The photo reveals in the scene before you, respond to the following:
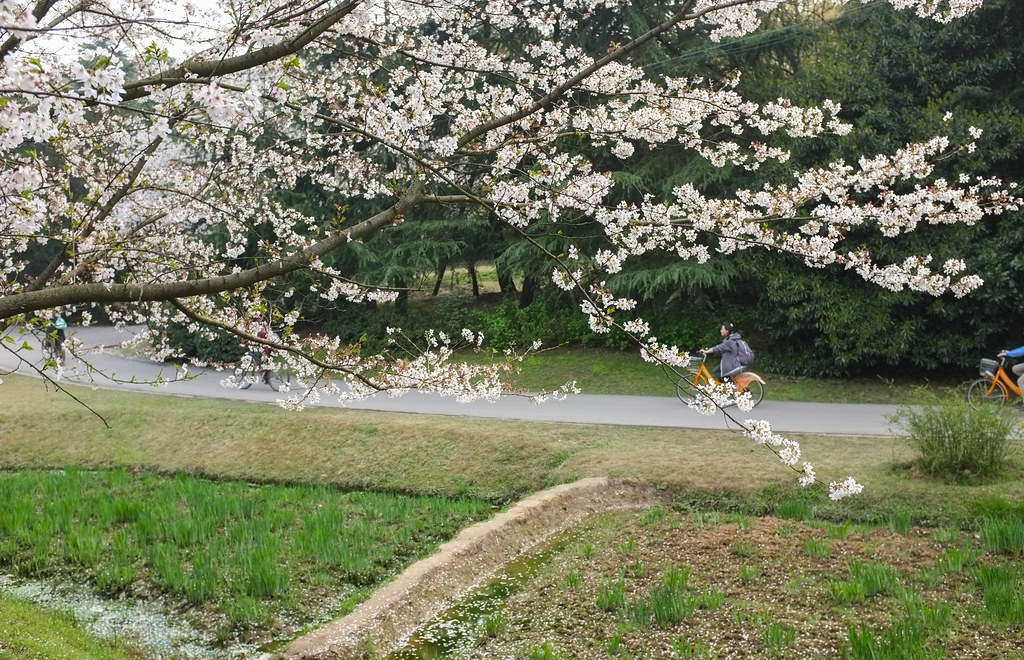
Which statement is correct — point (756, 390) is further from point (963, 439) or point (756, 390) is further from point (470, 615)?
point (470, 615)

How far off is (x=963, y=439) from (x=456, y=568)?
14.7 feet

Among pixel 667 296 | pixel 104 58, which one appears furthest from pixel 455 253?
pixel 104 58

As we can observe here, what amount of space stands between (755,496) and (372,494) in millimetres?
3752

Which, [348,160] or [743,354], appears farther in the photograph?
[743,354]

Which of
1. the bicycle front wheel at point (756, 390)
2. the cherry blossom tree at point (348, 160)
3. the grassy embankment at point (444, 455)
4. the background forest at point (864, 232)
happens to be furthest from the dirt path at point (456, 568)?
the bicycle front wheel at point (756, 390)

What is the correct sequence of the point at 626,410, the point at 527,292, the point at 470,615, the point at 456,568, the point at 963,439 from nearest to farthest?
the point at 470,615, the point at 456,568, the point at 963,439, the point at 626,410, the point at 527,292

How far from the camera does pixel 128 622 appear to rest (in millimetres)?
5387

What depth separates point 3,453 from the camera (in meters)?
10.9

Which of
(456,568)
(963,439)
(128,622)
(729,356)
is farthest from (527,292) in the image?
(128,622)

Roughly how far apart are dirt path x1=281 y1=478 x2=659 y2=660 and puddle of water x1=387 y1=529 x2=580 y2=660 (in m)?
0.07

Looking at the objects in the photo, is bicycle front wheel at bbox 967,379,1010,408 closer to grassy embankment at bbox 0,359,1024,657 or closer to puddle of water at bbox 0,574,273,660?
grassy embankment at bbox 0,359,1024,657

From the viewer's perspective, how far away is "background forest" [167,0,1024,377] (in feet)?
38.9

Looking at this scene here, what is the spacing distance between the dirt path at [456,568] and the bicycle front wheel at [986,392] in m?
5.58

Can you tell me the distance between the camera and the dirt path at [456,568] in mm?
4738
